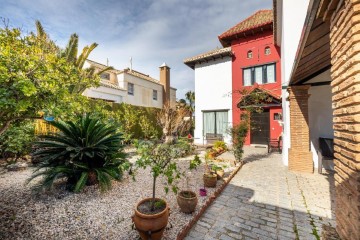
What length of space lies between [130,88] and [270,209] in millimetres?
19098

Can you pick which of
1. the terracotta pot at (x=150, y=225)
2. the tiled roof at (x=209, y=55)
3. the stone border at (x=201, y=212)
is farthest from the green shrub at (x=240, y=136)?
the tiled roof at (x=209, y=55)

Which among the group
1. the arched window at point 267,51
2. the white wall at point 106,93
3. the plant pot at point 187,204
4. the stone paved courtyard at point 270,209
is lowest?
the stone paved courtyard at point 270,209

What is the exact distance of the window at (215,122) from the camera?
1377 cm

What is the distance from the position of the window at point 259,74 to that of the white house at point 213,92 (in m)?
1.23

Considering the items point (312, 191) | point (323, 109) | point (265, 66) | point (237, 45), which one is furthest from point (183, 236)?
point (237, 45)

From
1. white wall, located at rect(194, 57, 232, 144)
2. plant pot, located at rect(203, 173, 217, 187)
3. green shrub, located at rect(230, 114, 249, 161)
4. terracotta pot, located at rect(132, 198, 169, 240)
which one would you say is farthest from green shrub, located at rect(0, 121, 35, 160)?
white wall, located at rect(194, 57, 232, 144)

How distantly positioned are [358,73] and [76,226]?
4.61 m

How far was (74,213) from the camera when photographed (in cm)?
363

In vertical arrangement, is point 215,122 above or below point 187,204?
above

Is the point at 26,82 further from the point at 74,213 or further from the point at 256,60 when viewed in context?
the point at 256,60

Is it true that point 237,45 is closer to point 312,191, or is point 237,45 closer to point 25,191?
point 312,191

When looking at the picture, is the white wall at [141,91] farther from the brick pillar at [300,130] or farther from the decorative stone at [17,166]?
the brick pillar at [300,130]

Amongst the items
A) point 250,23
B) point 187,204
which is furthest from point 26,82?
point 250,23

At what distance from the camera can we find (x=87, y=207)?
388cm
